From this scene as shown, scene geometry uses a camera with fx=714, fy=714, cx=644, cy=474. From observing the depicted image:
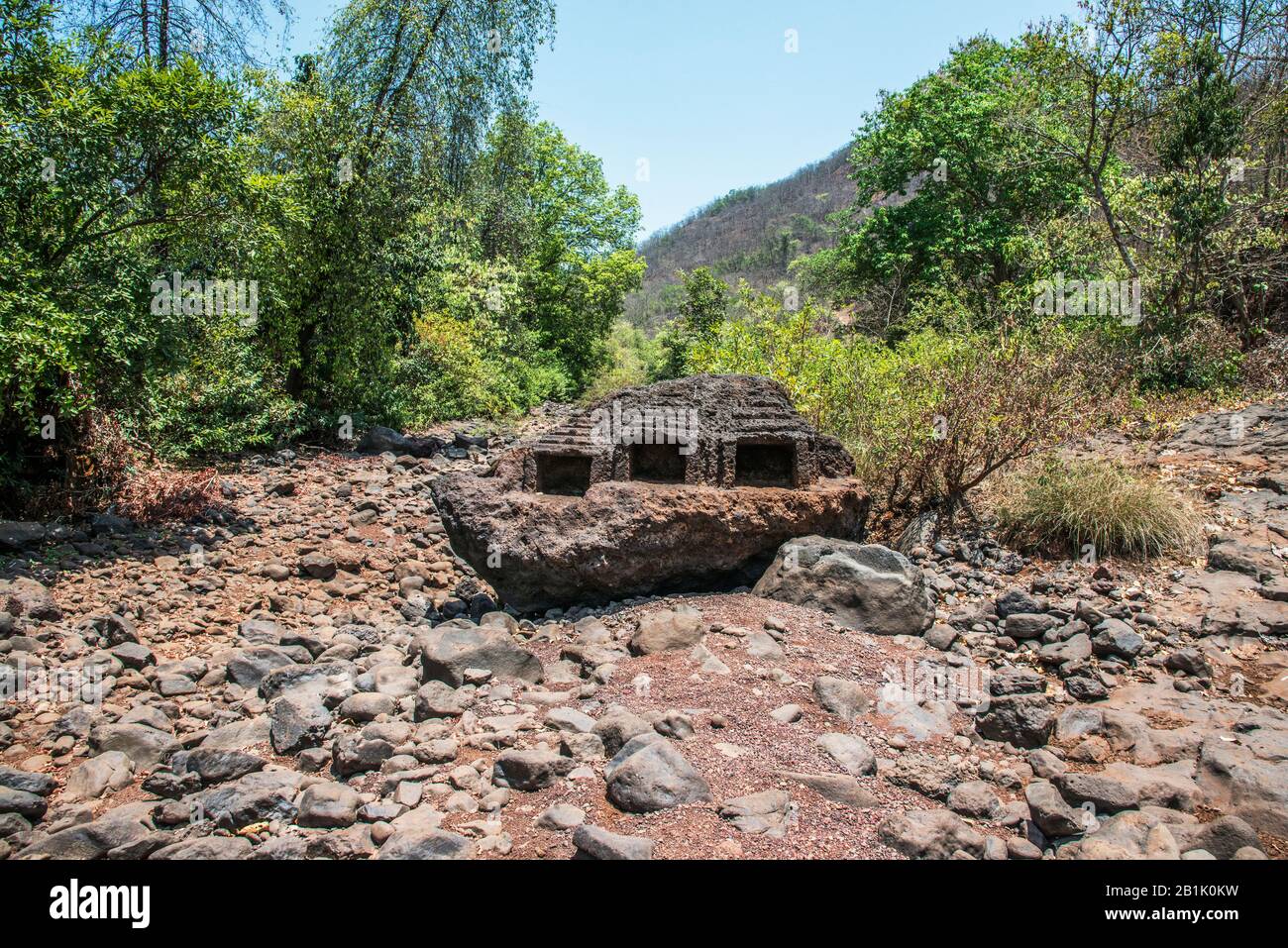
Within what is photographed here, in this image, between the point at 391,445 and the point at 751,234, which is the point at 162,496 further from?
the point at 751,234

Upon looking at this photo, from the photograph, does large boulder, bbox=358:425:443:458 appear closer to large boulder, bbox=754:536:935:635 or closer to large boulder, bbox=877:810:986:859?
large boulder, bbox=754:536:935:635

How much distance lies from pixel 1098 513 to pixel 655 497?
3690mm

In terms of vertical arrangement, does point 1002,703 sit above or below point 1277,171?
below

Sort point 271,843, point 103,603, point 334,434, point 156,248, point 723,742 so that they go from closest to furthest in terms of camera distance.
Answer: point 271,843 < point 723,742 < point 103,603 < point 156,248 < point 334,434

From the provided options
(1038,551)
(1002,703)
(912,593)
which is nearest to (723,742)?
(1002,703)

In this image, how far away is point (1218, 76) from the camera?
975 cm

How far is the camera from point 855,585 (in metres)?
4.96

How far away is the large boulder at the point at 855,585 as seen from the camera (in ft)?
16.1

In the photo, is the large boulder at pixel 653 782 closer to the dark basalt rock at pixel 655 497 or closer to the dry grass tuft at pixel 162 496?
the dark basalt rock at pixel 655 497

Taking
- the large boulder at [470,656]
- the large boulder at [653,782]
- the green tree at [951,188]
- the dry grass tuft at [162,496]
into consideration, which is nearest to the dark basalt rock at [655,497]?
the large boulder at [470,656]

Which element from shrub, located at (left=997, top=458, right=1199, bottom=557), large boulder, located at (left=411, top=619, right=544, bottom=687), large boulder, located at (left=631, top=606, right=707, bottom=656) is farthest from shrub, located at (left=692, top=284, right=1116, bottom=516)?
large boulder, located at (left=411, top=619, right=544, bottom=687)

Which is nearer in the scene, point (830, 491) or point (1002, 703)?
point (1002, 703)

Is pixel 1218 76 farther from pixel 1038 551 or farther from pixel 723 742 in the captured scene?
pixel 723 742

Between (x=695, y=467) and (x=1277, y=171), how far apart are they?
40.7ft
